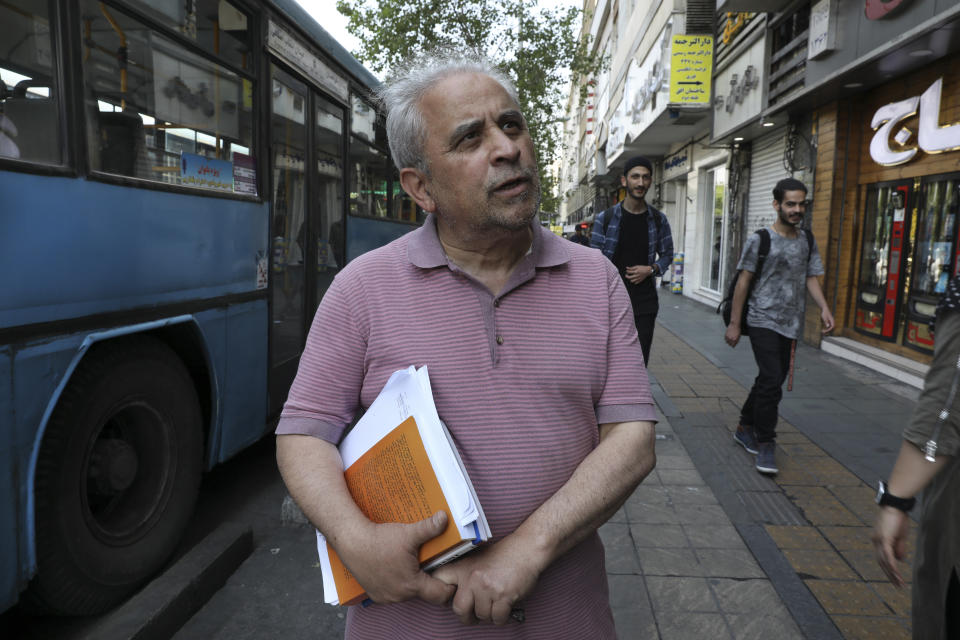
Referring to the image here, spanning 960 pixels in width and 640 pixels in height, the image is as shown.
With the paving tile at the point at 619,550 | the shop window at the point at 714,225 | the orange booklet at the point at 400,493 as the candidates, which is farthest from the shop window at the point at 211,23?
the shop window at the point at 714,225

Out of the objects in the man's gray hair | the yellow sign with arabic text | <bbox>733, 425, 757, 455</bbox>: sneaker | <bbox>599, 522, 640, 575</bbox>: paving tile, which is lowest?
<bbox>599, 522, 640, 575</bbox>: paving tile

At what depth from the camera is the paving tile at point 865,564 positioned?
133 inches

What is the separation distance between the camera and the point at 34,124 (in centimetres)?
259

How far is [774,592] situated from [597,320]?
7.70 ft

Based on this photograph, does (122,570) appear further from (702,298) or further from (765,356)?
(702,298)

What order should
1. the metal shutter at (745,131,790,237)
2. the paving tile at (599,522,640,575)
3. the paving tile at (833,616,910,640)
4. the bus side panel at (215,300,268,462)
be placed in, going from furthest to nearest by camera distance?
the metal shutter at (745,131,790,237) → the bus side panel at (215,300,268,462) → the paving tile at (599,522,640,575) → the paving tile at (833,616,910,640)

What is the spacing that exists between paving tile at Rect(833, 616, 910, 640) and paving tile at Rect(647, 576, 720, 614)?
19.6 inches

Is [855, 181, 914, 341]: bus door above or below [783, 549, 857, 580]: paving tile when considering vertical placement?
above

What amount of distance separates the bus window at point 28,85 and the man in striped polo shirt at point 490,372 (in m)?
1.71

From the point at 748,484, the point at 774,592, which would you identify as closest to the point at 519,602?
the point at 774,592

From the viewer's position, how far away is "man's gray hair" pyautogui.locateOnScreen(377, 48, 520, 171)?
1.57 m

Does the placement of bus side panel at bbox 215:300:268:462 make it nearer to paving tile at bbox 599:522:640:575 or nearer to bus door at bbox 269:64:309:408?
bus door at bbox 269:64:309:408

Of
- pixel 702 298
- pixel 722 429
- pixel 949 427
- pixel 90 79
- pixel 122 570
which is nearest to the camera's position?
pixel 949 427

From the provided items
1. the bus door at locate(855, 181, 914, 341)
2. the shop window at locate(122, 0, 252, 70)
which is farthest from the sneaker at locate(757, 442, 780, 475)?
the bus door at locate(855, 181, 914, 341)
